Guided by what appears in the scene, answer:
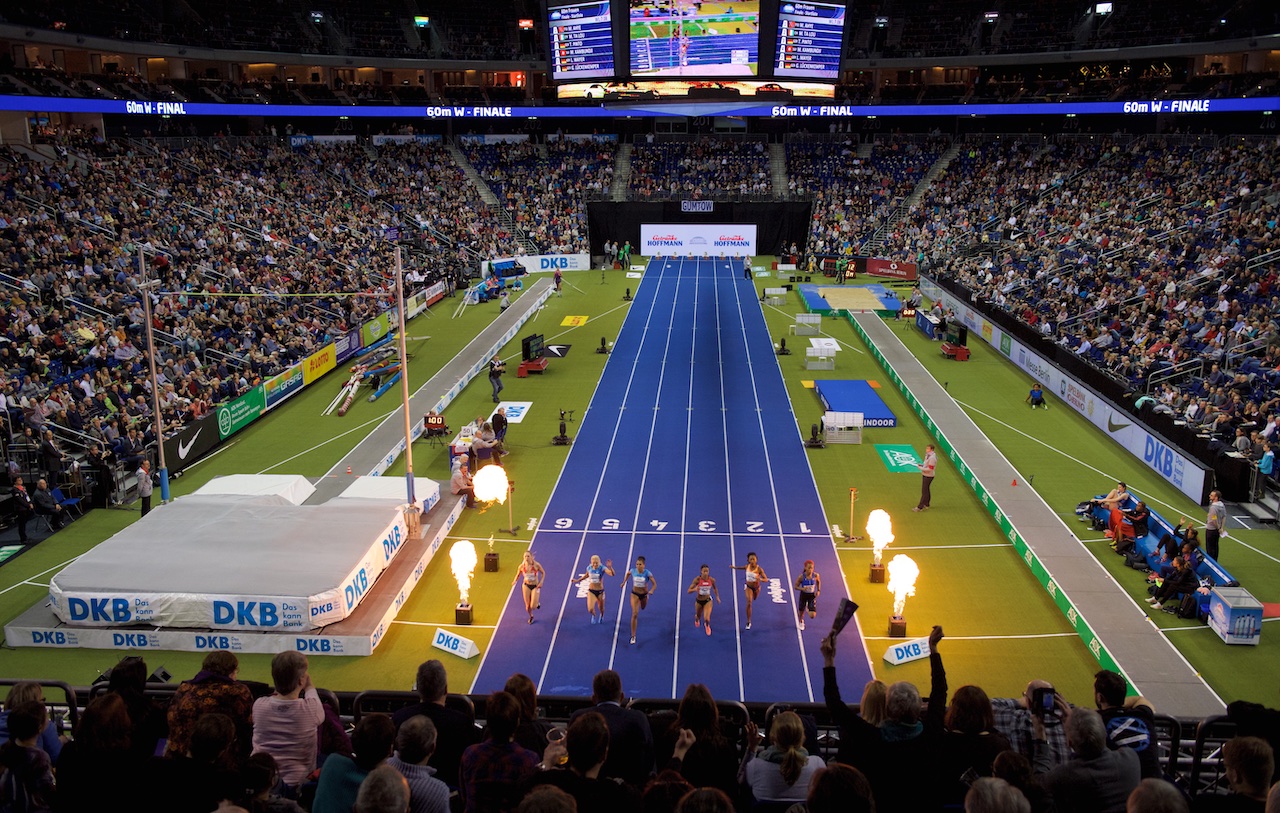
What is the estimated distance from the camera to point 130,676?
776 cm

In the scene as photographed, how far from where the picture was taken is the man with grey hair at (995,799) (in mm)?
5133

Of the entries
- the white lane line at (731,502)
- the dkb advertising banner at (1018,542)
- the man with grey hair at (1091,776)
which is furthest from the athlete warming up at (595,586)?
the man with grey hair at (1091,776)

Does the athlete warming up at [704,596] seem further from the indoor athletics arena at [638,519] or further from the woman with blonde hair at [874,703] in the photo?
the woman with blonde hair at [874,703]

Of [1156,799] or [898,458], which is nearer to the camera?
[1156,799]

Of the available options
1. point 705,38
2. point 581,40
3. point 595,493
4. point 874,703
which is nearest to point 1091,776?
point 874,703

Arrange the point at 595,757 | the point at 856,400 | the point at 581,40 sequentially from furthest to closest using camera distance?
1. the point at 581,40
2. the point at 856,400
3. the point at 595,757

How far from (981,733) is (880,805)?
0.93m

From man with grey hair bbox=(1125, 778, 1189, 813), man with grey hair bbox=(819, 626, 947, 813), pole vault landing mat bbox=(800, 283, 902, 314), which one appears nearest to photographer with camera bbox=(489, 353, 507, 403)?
pole vault landing mat bbox=(800, 283, 902, 314)

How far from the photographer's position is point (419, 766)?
20.4 feet

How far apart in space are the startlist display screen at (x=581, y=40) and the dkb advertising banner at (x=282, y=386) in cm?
1608

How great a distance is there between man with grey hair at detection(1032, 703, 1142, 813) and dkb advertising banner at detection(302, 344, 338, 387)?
30.7 m

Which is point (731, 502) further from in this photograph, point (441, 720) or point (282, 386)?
point (441, 720)

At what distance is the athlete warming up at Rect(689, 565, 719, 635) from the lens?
1750cm

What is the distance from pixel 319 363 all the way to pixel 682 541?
1842 centimetres
